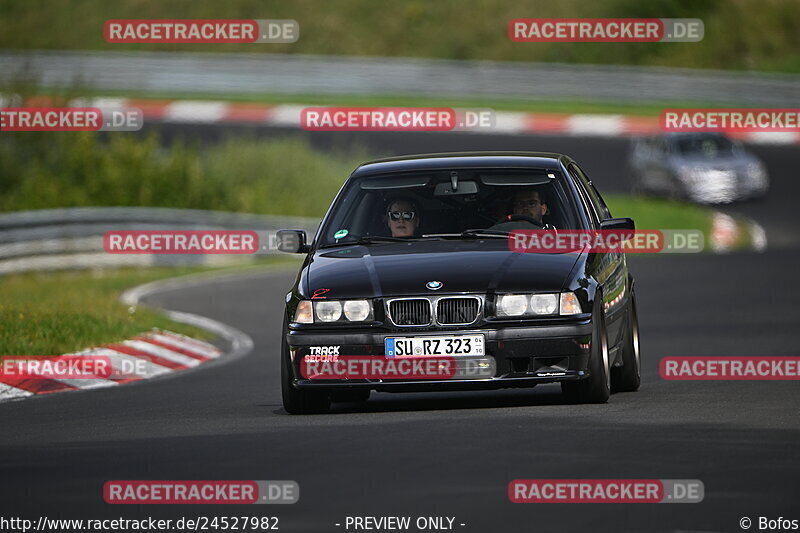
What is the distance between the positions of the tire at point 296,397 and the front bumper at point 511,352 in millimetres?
408

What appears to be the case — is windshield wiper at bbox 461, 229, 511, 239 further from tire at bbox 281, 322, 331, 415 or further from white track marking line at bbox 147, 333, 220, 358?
white track marking line at bbox 147, 333, 220, 358

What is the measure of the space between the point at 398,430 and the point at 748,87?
118 feet

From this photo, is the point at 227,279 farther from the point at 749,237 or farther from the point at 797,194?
the point at 797,194

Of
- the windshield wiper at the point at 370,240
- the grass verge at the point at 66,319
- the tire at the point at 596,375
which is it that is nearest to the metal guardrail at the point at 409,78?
the grass verge at the point at 66,319

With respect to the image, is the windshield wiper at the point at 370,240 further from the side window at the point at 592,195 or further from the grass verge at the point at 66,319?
the grass verge at the point at 66,319

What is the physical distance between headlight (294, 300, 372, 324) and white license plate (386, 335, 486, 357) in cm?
31

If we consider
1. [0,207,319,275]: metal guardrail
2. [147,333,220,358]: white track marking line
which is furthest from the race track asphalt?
[0,207,319,275]: metal guardrail

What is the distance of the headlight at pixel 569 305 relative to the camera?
10227 mm

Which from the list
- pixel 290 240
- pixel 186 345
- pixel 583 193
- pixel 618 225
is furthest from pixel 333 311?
pixel 186 345

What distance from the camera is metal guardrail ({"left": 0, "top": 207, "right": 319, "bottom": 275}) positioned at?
26156mm

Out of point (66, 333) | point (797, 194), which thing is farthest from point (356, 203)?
point (797, 194)

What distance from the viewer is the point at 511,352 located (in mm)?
10148

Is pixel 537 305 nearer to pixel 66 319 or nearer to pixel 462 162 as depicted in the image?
pixel 462 162

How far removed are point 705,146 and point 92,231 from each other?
44.9 feet
